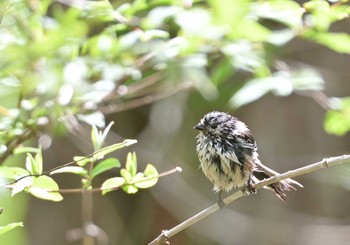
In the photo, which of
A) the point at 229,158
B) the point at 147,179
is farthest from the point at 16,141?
the point at 229,158

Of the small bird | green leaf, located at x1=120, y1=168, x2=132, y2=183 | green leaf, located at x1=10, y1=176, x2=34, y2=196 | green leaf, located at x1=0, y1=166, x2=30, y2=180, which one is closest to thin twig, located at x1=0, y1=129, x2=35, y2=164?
green leaf, located at x1=0, y1=166, x2=30, y2=180

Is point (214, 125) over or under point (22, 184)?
under

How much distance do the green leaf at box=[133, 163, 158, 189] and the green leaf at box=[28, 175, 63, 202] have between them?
33cm

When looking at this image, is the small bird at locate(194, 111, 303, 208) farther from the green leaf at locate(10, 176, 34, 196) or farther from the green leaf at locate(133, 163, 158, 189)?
the green leaf at locate(10, 176, 34, 196)

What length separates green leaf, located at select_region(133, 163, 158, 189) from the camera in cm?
273

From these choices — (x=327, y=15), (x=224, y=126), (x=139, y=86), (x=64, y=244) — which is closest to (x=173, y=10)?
(x=327, y=15)

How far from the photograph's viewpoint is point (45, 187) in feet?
8.41

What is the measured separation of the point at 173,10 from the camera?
2.80 metres

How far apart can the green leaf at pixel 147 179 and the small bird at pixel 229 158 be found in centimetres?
116

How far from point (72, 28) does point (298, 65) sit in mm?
5091

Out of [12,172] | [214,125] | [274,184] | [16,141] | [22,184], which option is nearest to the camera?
[22,184]

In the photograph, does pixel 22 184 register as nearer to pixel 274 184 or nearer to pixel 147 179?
pixel 147 179

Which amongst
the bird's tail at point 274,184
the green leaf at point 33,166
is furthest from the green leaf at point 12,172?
the bird's tail at point 274,184

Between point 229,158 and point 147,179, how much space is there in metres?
1.37
